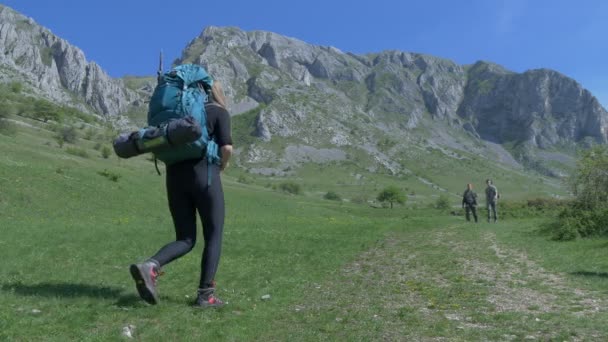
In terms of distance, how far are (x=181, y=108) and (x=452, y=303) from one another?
224 inches

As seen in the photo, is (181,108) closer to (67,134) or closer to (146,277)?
(146,277)

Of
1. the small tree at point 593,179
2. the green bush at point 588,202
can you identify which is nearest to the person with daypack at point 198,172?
the green bush at point 588,202

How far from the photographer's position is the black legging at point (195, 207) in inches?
291

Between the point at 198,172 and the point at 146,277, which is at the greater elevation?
the point at 198,172

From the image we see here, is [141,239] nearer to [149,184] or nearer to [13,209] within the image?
[13,209]

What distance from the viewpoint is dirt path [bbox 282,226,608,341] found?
637cm

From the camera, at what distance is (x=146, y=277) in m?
6.97

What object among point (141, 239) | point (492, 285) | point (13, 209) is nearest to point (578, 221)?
point (492, 285)

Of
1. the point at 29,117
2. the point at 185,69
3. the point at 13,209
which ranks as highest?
the point at 29,117

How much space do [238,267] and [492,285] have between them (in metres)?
5.98

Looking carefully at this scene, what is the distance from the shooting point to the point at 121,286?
8.73 meters

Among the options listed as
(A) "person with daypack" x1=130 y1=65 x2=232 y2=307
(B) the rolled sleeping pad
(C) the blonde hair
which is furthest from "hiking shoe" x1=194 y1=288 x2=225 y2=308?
(C) the blonde hair

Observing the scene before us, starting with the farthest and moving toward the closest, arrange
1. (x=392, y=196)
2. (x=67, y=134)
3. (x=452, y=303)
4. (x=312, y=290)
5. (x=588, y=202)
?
1. (x=392, y=196)
2. (x=67, y=134)
3. (x=588, y=202)
4. (x=312, y=290)
5. (x=452, y=303)

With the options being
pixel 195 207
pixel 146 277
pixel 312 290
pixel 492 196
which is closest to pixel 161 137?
pixel 195 207
